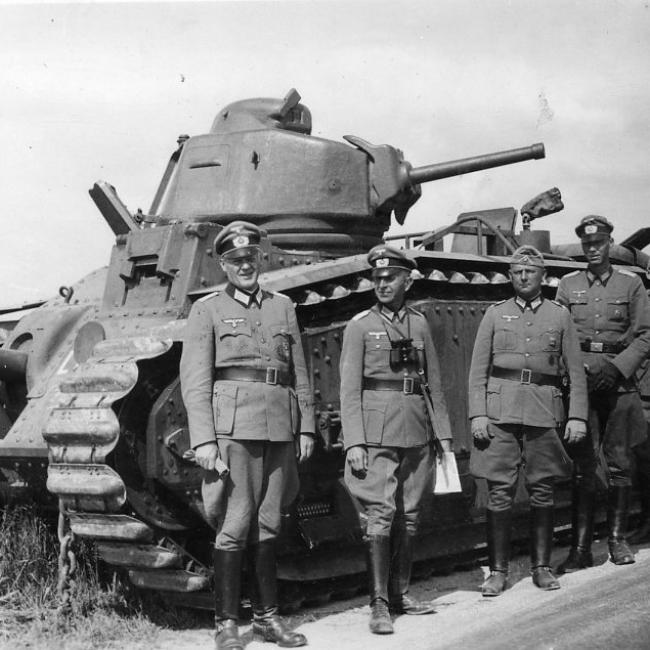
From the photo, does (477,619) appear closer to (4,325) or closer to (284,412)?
(284,412)

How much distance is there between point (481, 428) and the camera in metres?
6.70

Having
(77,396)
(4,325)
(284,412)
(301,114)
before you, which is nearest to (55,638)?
(77,396)

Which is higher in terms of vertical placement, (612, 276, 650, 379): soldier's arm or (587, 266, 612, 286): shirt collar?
(587, 266, 612, 286): shirt collar

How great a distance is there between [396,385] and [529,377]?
1.04 metres

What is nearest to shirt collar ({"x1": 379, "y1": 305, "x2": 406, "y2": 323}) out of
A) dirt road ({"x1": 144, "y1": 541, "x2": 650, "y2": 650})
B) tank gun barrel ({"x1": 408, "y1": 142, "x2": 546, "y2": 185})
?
dirt road ({"x1": 144, "y1": 541, "x2": 650, "y2": 650})

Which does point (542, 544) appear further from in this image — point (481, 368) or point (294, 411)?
point (294, 411)

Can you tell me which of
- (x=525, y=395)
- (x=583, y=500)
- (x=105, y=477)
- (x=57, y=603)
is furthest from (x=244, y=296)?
(x=583, y=500)

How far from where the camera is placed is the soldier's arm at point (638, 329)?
730 centimetres

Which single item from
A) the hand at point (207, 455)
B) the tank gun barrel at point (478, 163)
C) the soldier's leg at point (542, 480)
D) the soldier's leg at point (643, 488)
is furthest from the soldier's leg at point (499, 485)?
the tank gun barrel at point (478, 163)

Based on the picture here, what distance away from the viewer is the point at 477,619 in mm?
6012

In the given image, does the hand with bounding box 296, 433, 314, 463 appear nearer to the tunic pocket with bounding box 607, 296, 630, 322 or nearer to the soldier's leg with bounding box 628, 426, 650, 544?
the tunic pocket with bounding box 607, 296, 630, 322

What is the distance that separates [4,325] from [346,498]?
418 cm

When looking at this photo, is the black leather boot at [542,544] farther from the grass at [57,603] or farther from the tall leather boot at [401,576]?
the grass at [57,603]

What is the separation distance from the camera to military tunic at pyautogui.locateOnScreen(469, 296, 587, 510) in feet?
22.0
